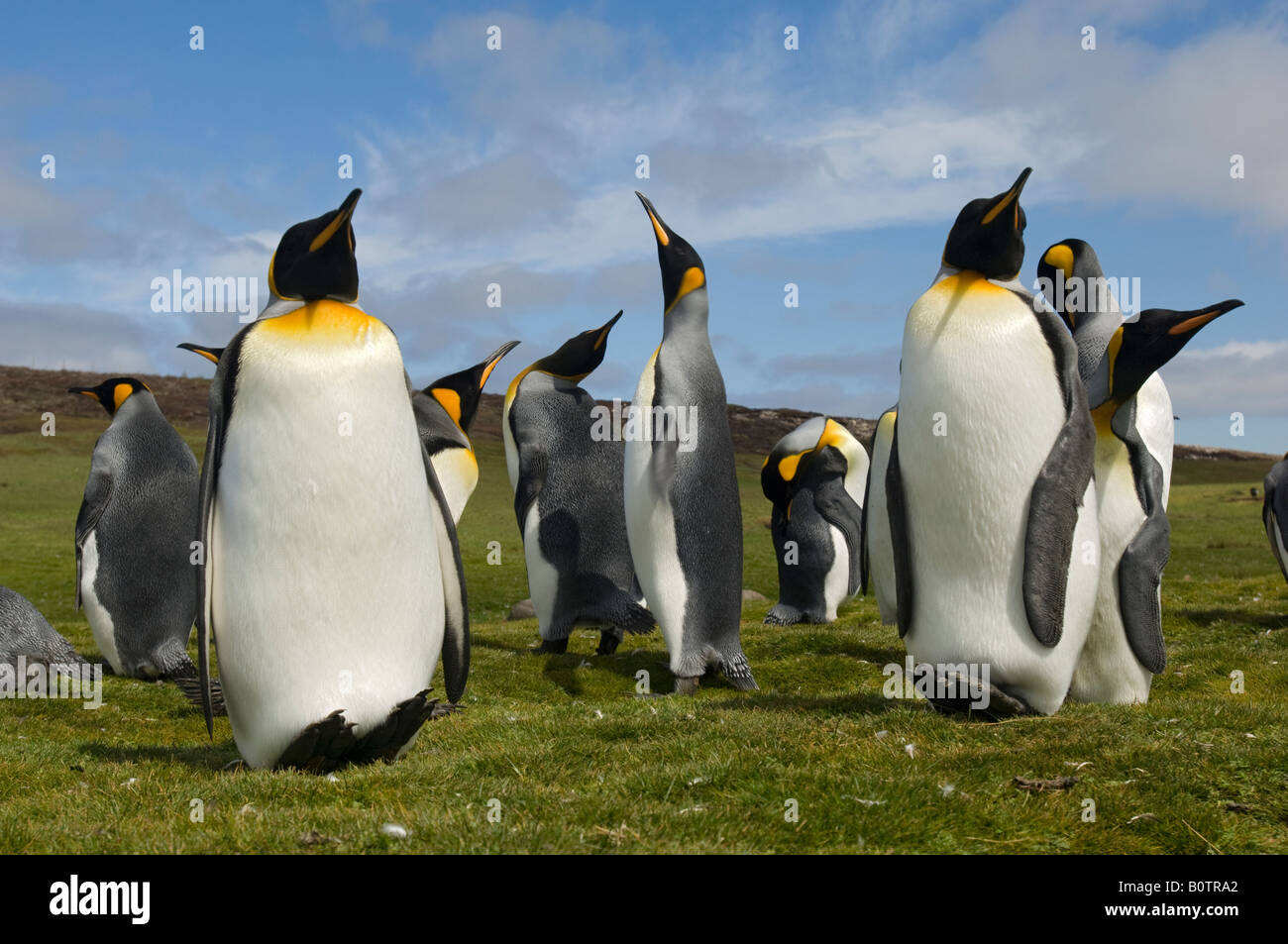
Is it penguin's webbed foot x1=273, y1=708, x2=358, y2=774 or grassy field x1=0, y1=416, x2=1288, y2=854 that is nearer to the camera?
grassy field x1=0, y1=416, x2=1288, y2=854

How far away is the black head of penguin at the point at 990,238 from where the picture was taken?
4.98 meters

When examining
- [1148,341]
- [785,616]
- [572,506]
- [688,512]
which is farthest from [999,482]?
[785,616]

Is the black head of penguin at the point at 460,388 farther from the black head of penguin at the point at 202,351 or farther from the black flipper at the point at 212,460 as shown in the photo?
the black flipper at the point at 212,460

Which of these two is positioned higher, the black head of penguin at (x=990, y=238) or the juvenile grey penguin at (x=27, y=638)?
the black head of penguin at (x=990, y=238)

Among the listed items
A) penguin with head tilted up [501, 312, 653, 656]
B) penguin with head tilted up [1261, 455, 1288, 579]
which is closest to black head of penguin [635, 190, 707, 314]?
penguin with head tilted up [501, 312, 653, 656]

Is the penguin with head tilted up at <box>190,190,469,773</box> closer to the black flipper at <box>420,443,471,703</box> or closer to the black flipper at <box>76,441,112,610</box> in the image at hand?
the black flipper at <box>420,443,471,703</box>

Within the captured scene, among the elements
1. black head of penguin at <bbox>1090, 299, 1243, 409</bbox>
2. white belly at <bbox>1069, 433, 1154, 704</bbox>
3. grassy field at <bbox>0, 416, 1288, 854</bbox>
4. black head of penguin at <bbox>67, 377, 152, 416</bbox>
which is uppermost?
black head of penguin at <bbox>67, 377, 152, 416</bbox>

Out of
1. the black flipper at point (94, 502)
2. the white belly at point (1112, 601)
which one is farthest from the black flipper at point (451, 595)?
the black flipper at point (94, 502)

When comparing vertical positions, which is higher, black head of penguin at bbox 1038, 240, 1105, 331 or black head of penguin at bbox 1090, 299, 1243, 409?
black head of penguin at bbox 1038, 240, 1105, 331

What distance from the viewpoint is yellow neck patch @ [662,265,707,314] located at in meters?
8.05

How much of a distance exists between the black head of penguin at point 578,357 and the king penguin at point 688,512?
215 cm

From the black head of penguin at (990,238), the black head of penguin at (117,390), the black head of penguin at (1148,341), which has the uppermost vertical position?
the black head of penguin at (990,238)

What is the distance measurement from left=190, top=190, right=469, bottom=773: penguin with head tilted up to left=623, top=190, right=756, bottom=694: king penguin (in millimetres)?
3128
